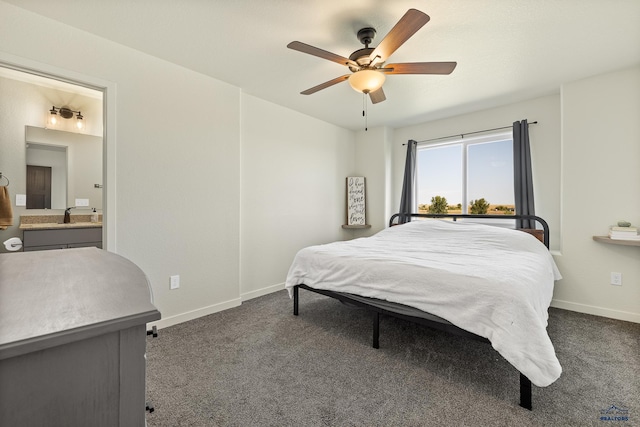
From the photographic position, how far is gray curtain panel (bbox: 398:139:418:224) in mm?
4504

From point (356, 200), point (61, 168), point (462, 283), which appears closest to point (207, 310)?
point (462, 283)

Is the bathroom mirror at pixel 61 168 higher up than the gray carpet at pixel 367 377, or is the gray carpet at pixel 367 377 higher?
the bathroom mirror at pixel 61 168

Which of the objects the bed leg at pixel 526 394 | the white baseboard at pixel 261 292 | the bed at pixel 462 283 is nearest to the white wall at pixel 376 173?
the bed at pixel 462 283

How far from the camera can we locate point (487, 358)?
2.07 meters

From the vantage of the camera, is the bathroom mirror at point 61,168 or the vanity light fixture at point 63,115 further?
the vanity light fixture at point 63,115

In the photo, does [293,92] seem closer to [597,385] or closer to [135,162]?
[135,162]

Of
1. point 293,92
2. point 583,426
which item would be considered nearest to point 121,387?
point 583,426

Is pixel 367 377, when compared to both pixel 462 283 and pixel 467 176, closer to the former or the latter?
pixel 462 283

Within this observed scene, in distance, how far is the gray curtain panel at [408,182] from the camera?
450 cm

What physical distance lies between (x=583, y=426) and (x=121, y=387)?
82.1 inches

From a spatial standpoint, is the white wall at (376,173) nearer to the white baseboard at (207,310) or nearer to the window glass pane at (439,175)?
the window glass pane at (439,175)

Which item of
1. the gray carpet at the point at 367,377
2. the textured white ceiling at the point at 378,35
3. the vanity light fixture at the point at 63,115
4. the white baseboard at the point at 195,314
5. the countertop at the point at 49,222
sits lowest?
the gray carpet at the point at 367,377

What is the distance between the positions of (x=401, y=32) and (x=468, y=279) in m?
1.60

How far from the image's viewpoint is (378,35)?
7.27 ft
